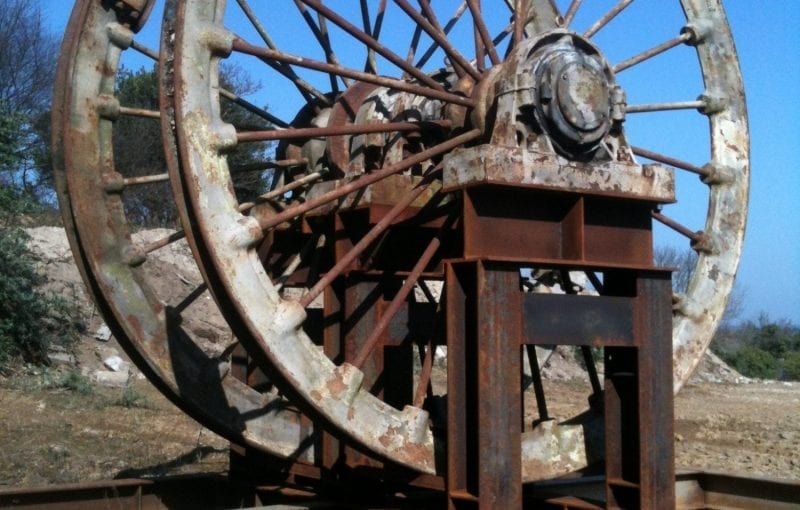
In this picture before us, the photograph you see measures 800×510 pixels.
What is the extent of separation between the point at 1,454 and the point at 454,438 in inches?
243

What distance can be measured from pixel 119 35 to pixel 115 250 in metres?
1.37

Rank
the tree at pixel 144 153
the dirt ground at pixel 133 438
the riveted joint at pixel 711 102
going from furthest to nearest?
the tree at pixel 144 153 < the dirt ground at pixel 133 438 < the riveted joint at pixel 711 102

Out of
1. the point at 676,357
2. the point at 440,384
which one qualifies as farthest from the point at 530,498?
the point at 440,384

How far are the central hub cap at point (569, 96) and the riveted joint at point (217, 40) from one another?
1.66m

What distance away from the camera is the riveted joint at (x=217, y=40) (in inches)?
217

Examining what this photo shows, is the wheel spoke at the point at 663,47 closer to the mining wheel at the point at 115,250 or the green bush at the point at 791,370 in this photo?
the mining wheel at the point at 115,250

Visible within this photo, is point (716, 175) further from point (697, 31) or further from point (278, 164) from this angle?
point (278, 164)

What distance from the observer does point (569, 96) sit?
19.4ft

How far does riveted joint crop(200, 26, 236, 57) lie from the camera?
5523mm

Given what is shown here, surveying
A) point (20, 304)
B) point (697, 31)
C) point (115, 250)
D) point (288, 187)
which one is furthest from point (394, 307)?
point (20, 304)

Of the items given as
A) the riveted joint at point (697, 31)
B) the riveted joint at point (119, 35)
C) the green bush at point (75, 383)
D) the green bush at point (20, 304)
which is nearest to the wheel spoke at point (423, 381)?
the riveted joint at point (119, 35)

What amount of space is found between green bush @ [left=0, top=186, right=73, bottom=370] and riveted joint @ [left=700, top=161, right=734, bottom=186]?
10885 millimetres

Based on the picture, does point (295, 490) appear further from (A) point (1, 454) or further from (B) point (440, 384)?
(B) point (440, 384)

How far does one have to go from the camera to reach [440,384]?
1792 centimetres
